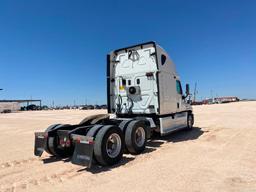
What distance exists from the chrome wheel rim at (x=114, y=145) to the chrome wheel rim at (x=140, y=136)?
124 cm


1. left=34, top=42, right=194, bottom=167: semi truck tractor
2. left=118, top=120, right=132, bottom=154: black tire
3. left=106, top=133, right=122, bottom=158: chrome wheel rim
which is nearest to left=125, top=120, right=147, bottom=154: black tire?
left=34, top=42, right=194, bottom=167: semi truck tractor

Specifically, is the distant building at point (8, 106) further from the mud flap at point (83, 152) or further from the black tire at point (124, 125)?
the mud flap at point (83, 152)

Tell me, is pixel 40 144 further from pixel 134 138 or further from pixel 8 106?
pixel 8 106


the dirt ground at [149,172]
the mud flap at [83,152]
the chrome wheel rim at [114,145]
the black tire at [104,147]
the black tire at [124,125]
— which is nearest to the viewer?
the dirt ground at [149,172]

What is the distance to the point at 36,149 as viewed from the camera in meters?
7.08

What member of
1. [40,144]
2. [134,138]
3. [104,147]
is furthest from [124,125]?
[40,144]

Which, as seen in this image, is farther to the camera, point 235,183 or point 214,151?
point 214,151

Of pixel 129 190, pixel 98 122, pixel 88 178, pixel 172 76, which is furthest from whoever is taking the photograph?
pixel 172 76

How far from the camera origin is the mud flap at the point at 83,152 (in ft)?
19.0

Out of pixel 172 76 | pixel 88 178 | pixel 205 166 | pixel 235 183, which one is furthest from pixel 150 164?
pixel 172 76

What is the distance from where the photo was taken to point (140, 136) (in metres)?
8.26

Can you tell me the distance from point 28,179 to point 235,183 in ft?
14.8

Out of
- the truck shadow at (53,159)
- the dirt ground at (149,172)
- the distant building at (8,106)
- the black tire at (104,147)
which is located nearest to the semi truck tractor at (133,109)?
the black tire at (104,147)

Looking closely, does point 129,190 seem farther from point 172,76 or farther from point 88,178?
point 172,76
